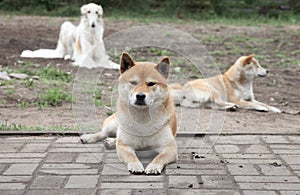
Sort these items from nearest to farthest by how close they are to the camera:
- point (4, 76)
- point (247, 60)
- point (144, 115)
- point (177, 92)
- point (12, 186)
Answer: point (12, 186) → point (144, 115) → point (177, 92) → point (247, 60) → point (4, 76)

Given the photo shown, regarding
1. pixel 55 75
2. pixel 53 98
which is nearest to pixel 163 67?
pixel 53 98

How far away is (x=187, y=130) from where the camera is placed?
17.8 feet

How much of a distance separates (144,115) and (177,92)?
1.43m

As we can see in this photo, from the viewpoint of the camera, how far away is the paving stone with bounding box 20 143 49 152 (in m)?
4.75

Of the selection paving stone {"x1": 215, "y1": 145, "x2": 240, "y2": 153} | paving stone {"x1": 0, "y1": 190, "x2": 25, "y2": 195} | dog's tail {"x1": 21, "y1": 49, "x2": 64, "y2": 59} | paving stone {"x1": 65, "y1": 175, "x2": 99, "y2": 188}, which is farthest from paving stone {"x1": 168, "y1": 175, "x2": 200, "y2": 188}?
→ dog's tail {"x1": 21, "y1": 49, "x2": 64, "y2": 59}

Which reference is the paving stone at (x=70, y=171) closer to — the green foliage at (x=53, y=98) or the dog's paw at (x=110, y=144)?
the dog's paw at (x=110, y=144)

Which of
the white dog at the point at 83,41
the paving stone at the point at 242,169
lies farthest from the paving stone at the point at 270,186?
the white dog at the point at 83,41

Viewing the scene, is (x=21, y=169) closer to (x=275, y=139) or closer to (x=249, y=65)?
(x=275, y=139)

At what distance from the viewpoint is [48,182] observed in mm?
3852

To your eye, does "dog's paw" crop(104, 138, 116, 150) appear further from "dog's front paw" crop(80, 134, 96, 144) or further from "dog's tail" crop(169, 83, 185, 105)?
"dog's tail" crop(169, 83, 185, 105)

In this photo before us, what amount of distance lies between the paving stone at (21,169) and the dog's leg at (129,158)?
2.17 feet

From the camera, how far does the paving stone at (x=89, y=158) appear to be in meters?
4.43

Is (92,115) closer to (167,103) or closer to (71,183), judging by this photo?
(167,103)

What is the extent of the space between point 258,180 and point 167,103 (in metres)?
0.98
